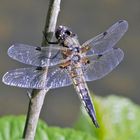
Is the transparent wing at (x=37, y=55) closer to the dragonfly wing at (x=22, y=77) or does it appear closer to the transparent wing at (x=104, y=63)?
the dragonfly wing at (x=22, y=77)

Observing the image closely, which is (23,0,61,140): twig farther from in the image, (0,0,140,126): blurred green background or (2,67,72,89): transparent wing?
(0,0,140,126): blurred green background

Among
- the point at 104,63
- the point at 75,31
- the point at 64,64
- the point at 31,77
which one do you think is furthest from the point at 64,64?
the point at 75,31

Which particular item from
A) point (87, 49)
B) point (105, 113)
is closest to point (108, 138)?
point (105, 113)

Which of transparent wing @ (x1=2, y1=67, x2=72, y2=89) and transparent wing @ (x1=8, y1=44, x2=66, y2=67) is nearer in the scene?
transparent wing @ (x1=8, y1=44, x2=66, y2=67)

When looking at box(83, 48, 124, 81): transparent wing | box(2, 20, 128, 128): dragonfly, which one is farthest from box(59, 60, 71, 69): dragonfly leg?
box(83, 48, 124, 81): transparent wing

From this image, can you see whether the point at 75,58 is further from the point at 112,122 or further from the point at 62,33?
the point at 112,122

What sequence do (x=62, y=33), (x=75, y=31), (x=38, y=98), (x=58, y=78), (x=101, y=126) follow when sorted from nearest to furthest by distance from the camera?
(x=38, y=98) → (x=62, y=33) → (x=58, y=78) → (x=101, y=126) → (x=75, y=31)
